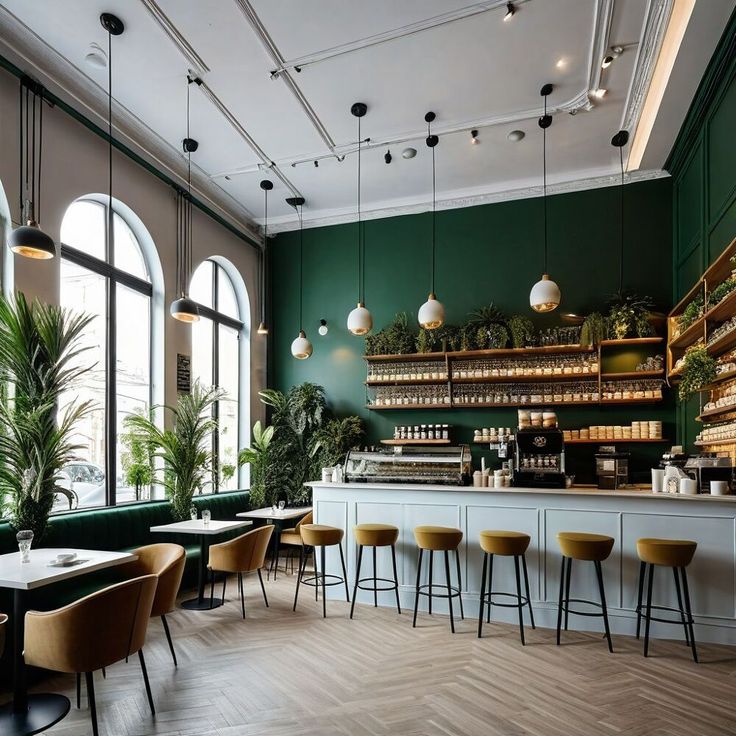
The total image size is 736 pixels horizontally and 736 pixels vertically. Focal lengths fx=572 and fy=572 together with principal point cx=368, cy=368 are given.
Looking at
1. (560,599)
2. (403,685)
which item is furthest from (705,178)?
(403,685)

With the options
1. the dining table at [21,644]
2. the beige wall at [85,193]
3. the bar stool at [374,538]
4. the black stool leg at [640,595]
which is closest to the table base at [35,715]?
the dining table at [21,644]

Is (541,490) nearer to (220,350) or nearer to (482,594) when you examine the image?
(482,594)

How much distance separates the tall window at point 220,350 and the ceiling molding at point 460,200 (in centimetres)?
134

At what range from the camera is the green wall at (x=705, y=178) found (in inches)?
180

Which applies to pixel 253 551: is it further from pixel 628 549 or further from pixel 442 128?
pixel 442 128

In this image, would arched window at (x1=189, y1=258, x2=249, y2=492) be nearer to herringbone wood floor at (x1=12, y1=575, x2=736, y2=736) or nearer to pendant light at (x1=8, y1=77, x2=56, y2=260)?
pendant light at (x1=8, y1=77, x2=56, y2=260)

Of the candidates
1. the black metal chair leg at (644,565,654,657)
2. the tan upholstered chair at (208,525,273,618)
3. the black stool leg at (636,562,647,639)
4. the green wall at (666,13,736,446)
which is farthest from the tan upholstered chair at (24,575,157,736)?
the green wall at (666,13,736,446)

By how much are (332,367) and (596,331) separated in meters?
3.55

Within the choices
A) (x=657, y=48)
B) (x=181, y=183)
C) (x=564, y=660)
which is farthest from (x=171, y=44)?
(x=564, y=660)

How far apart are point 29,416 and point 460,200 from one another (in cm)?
572

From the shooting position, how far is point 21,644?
317 centimetres

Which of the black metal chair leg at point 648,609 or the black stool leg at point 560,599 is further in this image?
the black stool leg at point 560,599

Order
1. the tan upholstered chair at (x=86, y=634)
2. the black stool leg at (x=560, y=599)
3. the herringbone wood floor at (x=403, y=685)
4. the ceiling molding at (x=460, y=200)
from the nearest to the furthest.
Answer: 1. the tan upholstered chair at (x=86, y=634)
2. the herringbone wood floor at (x=403, y=685)
3. the black stool leg at (x=560, y=599)
4. the ceiling molding at (x=460, y=200)

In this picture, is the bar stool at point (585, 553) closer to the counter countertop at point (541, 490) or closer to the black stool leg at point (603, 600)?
the black stool leg at point (603, 600)
